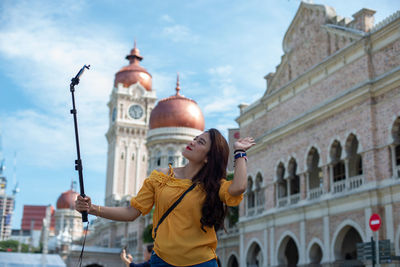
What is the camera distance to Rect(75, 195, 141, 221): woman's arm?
11.6 ft

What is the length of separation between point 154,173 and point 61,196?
245 ft

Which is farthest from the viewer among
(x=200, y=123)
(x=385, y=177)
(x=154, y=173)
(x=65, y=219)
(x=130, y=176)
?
(x=65, y=219)

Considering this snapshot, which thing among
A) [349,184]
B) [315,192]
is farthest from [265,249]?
[349,184]

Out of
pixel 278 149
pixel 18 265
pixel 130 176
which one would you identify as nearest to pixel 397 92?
pixel 278 149

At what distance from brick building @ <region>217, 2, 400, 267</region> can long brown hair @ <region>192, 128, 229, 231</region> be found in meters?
13.5

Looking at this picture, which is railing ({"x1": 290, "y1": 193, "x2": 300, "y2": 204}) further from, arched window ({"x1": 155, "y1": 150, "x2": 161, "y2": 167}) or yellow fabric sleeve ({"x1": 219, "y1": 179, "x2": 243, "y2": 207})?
arched window ({"x1": 155, "y1": 150, "x2": 161, "y2": 167})

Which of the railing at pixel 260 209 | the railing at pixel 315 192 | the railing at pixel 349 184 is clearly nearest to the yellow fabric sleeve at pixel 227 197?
the railing at pixel 349 184

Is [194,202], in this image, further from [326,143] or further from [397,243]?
[326,143]

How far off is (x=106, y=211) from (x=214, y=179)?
0.74 meters

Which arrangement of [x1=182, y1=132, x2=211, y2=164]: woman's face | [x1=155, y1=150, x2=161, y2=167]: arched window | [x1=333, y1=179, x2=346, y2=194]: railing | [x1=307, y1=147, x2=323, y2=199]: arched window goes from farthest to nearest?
[x1=155, y1=150, x2=161, y2=167]: arched window
[x1=307, y1=147, x2=323, y2=199]: arched window
[x1=333, y1=179, x2=346, y2=194]: railing
[x1=182, y1=132, x2=211, y2=164]: woman's face

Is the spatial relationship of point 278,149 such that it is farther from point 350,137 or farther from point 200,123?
point 200,123

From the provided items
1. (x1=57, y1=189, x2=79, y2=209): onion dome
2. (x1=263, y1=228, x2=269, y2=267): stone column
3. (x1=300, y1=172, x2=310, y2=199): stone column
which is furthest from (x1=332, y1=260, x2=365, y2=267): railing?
(x1=57, y1=189, x2=79, y2=209): onion dome

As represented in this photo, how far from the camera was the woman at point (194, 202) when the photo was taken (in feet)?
11.2

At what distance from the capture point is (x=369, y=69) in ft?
59.8
